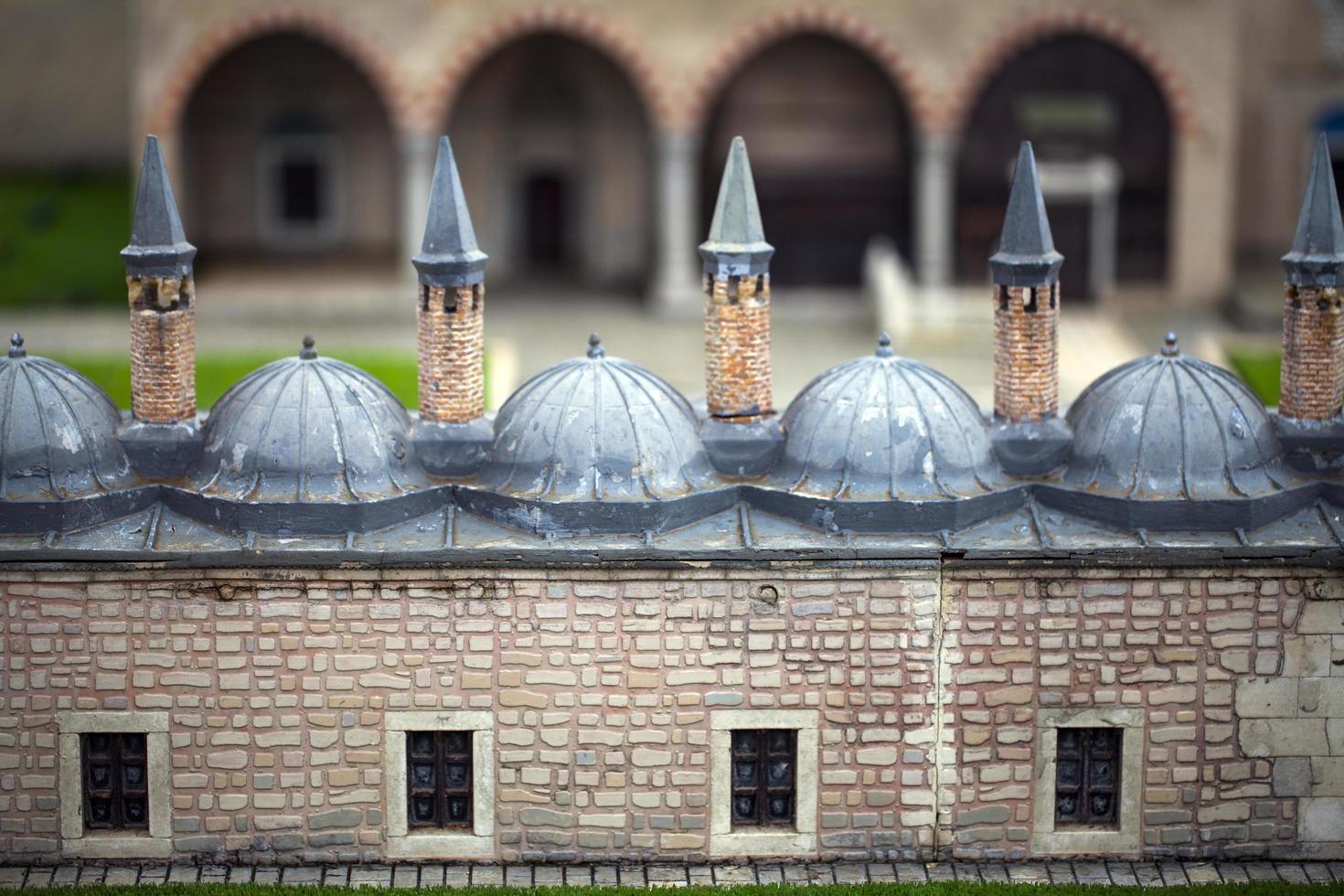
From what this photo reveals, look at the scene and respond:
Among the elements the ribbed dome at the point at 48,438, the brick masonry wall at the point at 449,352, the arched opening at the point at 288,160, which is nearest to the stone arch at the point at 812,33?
the arched opening at the point at 288,160

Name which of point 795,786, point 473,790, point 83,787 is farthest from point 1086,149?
point 83,787

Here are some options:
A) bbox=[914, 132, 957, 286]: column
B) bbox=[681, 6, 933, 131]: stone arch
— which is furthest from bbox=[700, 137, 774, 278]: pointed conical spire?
bbox=[914, 132, 957, 286]: column

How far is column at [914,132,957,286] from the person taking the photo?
4172 cm

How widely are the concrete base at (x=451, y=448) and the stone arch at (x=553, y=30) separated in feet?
65.8

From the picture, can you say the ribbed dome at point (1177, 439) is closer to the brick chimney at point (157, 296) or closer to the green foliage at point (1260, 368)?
the brick chimney at point (157, 296)

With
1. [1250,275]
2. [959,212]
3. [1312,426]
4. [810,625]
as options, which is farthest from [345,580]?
[1250,275]

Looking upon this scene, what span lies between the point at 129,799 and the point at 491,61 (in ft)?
79.2

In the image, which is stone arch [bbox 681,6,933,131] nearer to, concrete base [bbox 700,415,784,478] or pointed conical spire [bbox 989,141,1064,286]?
pointed conical spire [bbox 989,141,1064,286]

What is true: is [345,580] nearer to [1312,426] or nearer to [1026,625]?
[1026,625]

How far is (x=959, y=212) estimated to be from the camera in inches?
1686

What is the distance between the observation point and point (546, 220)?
45156 millimetres

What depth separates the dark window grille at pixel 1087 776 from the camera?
71.1 feet

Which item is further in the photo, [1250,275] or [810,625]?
[1250,275]

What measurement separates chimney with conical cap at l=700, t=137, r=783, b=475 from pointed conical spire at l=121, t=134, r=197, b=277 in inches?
185
